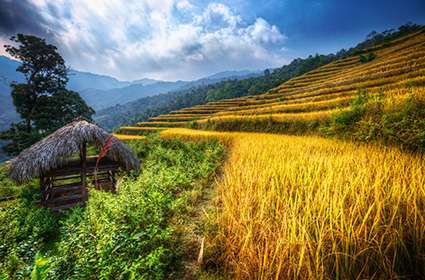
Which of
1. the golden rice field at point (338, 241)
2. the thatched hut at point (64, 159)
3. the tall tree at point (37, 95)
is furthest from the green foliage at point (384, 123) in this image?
the tall tree at point (37, 95)

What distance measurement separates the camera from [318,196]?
91.4 inches

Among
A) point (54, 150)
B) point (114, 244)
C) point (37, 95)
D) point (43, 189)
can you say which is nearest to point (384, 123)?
point (114, 244)

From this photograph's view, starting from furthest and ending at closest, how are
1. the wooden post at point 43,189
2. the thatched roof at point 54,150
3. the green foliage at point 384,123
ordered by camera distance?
the wooden post at point 43,189 < the thatched roof at point 54,150 < the green foliage at point 384,123

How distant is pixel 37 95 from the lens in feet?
65.9

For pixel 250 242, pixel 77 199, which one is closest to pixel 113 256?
pixel 250 242

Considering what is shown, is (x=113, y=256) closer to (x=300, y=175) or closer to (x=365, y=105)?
(x=300, y=175)

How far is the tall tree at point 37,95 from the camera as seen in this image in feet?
61.3

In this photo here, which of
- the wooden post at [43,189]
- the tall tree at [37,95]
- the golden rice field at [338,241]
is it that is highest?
the tall tree at [37,95]

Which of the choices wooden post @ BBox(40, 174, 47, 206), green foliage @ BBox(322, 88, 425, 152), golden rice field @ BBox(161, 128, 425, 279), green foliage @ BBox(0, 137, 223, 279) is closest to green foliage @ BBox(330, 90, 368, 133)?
green foliage @ BBox(322, 88, 425, 152)

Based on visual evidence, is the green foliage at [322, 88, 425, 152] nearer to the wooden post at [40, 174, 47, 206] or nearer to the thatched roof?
the thatched roof

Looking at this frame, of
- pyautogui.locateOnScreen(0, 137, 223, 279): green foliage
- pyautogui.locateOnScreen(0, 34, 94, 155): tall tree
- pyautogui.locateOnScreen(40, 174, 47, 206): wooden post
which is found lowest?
pyautogui.locateOnScreen(40, 174, 47, 206): wooden post

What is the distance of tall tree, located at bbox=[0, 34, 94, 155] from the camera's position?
18.7 metres

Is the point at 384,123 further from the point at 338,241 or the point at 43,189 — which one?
the point at 43,189

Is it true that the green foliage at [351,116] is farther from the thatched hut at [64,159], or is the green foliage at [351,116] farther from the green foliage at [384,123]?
the thatched hut at [64,159]
